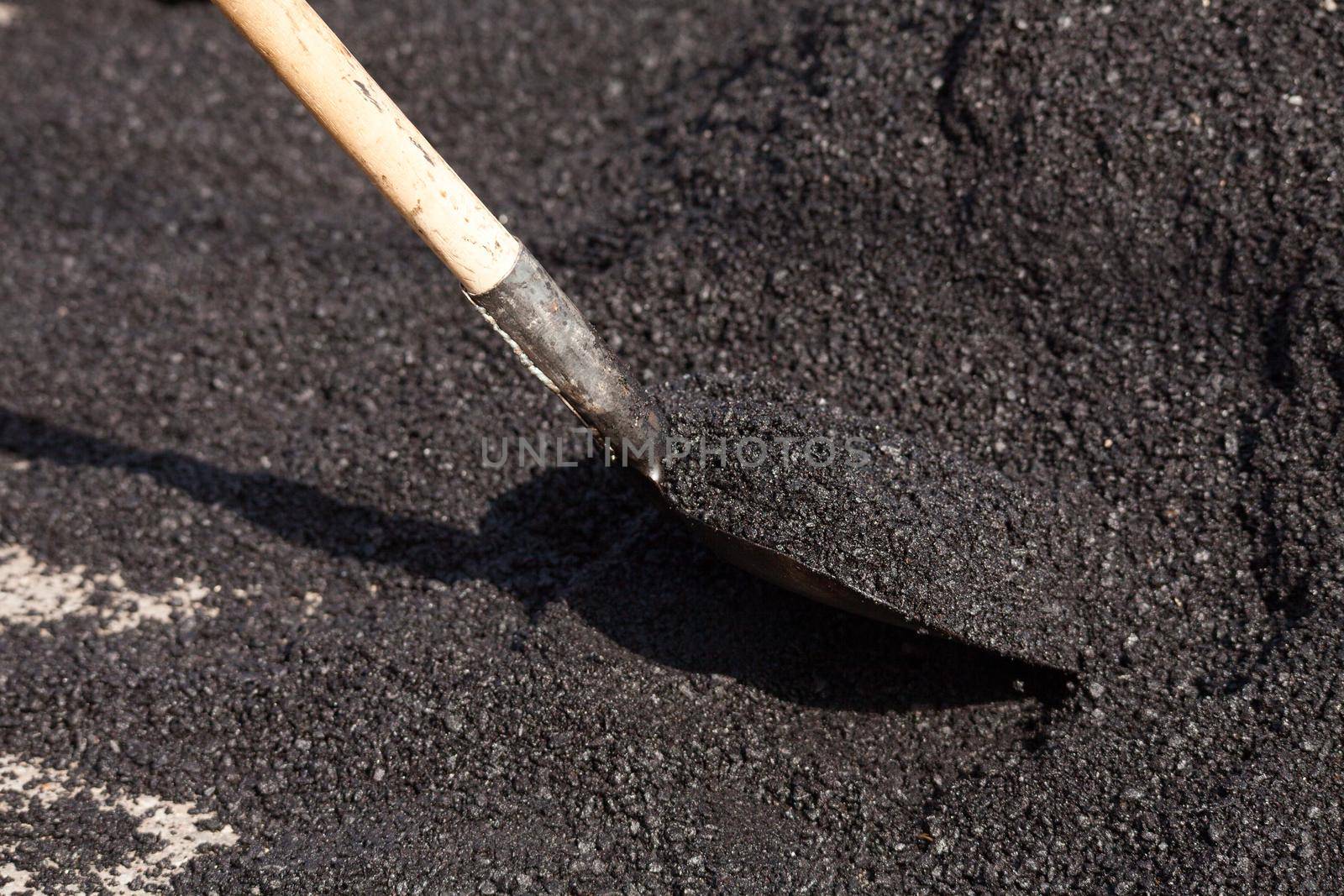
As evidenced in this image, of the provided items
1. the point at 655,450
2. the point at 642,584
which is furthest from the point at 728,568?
the point at 655,450

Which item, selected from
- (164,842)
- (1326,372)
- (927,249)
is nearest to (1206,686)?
(1326,372)

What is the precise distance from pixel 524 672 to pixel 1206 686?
5.81 feet

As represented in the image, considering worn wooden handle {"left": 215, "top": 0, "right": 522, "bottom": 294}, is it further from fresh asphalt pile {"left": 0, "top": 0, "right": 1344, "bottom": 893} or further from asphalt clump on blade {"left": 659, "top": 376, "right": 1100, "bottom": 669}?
fresh asphalt pile {"left": 0, "top": 0, "right": 1344, "bottom": 893}

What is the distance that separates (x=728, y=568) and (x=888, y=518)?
2.09 feet

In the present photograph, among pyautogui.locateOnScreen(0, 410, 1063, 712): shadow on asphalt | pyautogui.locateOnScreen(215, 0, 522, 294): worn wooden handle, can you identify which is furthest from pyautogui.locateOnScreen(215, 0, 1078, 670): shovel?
pyautogui.locateOnScreen(0, 410, 1063, 712): shadow on asphalt

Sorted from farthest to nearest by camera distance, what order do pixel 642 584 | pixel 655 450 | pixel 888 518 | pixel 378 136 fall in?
pixel 642 584, pixel 655 450, pixel 888 518, pixel 378 136

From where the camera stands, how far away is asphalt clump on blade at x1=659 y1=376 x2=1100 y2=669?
2820 millimetres

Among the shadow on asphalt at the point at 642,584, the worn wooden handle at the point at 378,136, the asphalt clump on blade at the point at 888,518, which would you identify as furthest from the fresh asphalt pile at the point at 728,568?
the worn wooden handle at the point at 378,136

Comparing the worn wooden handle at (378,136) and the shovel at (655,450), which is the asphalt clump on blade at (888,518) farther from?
the worn wooden handle at (378,136)

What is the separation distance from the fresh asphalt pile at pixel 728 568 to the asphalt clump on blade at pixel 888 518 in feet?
0.61

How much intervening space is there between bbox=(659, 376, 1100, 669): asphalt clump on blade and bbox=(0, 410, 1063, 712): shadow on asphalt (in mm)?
230

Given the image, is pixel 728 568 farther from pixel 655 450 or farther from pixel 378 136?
pixel 378 136

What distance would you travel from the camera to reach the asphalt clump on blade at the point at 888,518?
9.25ft

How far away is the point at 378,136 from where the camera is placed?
262 centimetres
